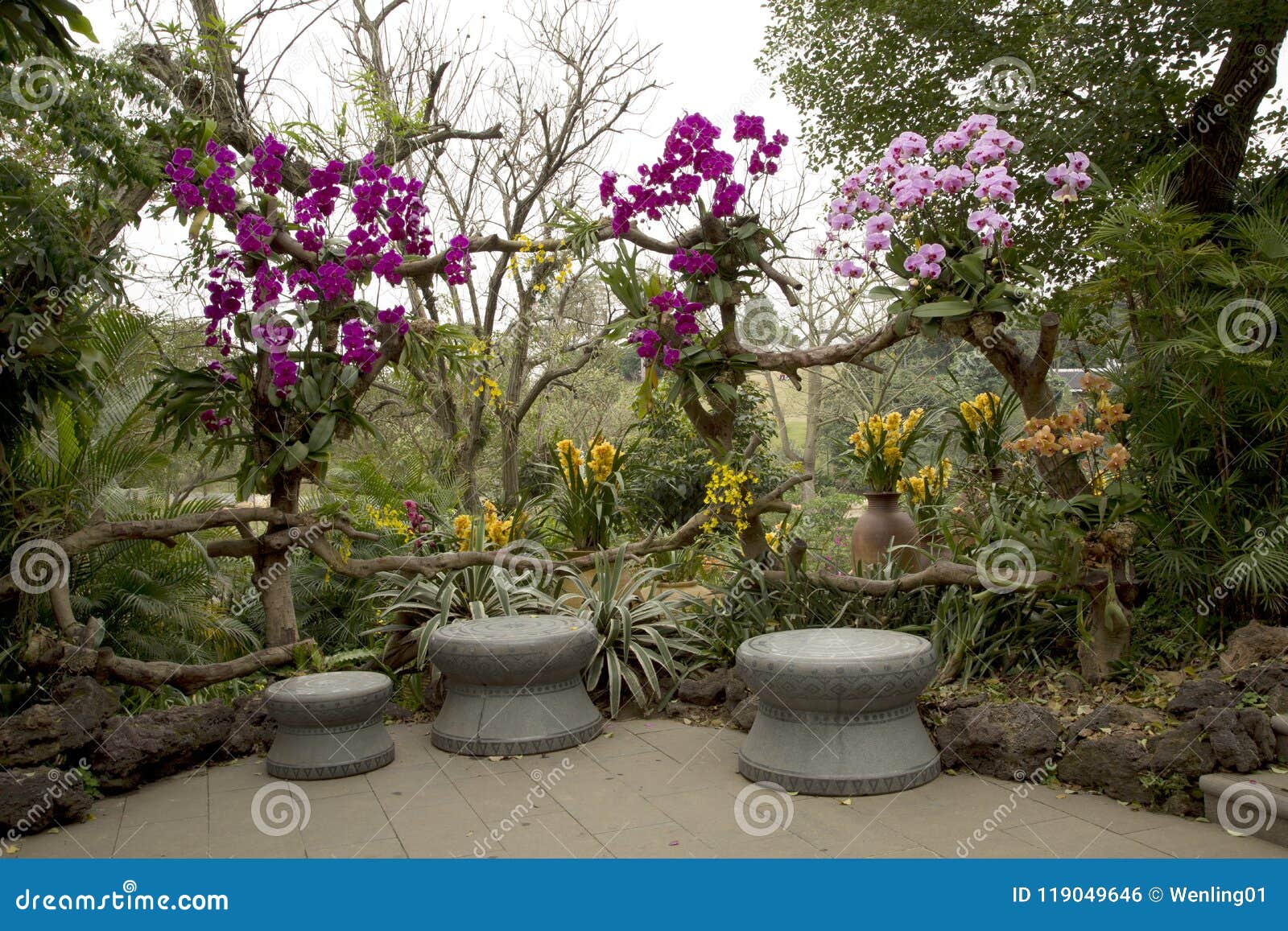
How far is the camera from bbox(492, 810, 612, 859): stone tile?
3049mm

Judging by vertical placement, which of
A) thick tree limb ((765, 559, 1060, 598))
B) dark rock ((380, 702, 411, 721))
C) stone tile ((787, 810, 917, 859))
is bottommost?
dark rock ((380, 702, 411, 721))

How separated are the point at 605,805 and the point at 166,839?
148cm

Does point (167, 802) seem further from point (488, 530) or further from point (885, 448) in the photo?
point (885, 448)

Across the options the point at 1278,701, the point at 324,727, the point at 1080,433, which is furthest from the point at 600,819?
the point at 1080,433

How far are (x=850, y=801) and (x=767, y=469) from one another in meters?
5.59

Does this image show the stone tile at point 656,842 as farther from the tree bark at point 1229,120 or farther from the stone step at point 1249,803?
the tree bark at point 1229,120

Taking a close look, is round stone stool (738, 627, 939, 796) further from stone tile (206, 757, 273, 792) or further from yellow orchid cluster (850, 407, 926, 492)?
yellow orchid cluster (850, 407, 926, 492)

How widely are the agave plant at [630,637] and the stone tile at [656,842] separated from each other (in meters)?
1.25

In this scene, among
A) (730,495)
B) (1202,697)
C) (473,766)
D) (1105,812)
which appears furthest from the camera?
(730,495)

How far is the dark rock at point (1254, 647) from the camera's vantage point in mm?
3666

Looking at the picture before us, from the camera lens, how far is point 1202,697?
3445 mm

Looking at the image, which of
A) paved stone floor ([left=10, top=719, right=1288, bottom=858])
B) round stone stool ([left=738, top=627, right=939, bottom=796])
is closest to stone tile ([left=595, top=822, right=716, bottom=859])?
paved stone floor ([left=10, top=719, right=1288, bottom=858])

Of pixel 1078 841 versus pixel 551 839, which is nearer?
pixel 1078 841

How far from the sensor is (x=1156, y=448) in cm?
424
